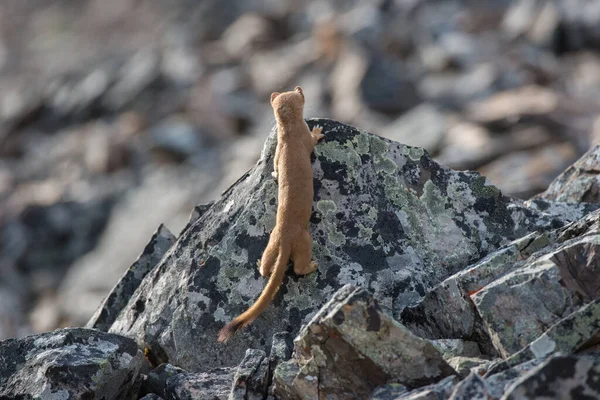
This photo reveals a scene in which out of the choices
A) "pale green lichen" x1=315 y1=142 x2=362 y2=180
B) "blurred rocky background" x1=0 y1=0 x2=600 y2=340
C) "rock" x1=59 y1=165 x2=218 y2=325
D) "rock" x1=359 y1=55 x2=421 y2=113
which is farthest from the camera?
"rock" x1=359 y1=55 x2=421 y2=113

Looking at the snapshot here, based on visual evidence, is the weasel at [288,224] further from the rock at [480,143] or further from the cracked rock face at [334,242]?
the rock at [480,143]

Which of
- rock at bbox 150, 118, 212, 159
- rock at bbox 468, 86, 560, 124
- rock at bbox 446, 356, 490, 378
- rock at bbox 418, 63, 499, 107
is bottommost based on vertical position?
rock at bbox 446, 356, 490, 378

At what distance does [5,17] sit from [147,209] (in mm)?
47536

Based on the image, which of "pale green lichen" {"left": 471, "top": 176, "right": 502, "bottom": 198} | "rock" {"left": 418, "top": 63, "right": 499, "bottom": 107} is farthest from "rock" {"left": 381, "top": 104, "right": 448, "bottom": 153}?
"pale green lichen" {"left": 471, "top": 176, "right": 502, "bottom": 198}

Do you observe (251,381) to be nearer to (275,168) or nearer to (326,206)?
(326,206)

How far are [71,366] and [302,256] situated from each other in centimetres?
216

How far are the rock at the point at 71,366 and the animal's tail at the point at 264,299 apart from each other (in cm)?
76

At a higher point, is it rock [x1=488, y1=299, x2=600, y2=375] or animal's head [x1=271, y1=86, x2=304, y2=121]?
animal's head [x1=271, y1=86, x2=304, y2=121]

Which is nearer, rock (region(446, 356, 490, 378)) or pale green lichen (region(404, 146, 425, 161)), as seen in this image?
rock (region(446, 356, 490, 378))

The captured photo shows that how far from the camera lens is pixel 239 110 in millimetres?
37062

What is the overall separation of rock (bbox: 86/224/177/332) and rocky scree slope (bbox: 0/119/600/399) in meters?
0.02

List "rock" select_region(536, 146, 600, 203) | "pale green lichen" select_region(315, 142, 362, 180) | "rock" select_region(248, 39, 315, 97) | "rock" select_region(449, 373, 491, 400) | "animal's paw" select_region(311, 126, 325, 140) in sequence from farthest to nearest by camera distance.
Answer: "rock" select_region(248, 39, 315, 97) < "rock" select_region(536, 146, 600, 203) < "animal's paw" select_region(311, 126, 325, 140) < "pale green lichen" select_region(315, 142, 362, 180) < "rock" select_region(449, 373, 491, 400)

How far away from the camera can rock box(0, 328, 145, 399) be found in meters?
6.95

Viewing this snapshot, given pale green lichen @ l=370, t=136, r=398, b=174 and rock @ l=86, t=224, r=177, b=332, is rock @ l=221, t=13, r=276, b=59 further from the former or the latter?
pale green lichen @ l=370, t=136, r=398, b=174
